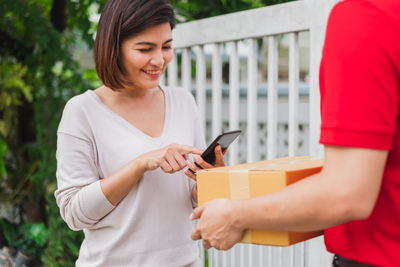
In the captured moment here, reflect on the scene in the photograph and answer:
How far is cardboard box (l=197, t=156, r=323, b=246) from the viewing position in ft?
3.37

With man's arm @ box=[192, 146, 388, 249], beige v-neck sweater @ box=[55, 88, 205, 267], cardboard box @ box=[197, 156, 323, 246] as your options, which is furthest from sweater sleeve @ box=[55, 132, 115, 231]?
man's arm @ box=[192, 146, 388, 249]

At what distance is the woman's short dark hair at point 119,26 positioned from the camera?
156 centimetres

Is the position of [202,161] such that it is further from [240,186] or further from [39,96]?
[39,96]

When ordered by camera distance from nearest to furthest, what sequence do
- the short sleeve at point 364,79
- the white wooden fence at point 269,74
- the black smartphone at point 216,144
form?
1. the short sleeve at point 364,79
2. the black smartphone at point 216,144
3. the white wooden fence at point 269,74

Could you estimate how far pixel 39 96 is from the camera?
11.4ft

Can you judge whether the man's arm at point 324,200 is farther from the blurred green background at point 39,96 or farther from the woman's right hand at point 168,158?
the blurred green background at point 39,96

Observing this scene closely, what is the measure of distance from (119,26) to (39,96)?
212 centimetres

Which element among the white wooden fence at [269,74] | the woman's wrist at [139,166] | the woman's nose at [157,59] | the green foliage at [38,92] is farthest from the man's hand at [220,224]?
the green foliage at [38,92]

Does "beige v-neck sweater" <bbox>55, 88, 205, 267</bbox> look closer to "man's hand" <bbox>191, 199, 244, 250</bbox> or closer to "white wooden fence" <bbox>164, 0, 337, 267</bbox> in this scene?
"man's hand" <bbox>191, 199, 244, 250</bbox>

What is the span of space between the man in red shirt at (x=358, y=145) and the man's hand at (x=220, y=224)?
7cm

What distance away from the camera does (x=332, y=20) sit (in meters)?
0.91

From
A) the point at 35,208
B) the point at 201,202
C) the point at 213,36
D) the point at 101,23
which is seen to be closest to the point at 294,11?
→ the point at 213,36

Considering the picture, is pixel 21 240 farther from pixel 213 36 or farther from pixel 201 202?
pixel 201 202

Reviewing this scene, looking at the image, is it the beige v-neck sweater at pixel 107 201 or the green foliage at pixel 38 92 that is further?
the green foliage at pixel 38 92
